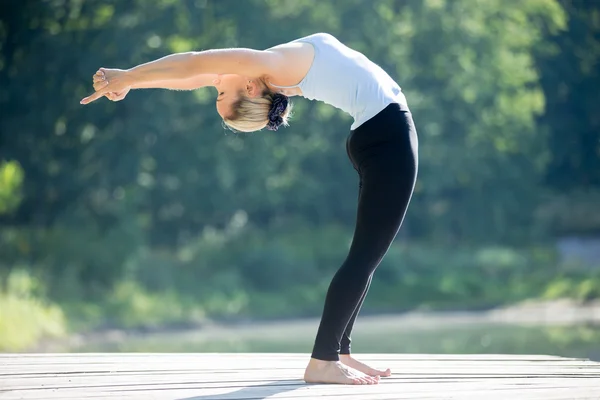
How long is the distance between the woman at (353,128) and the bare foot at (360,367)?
0.22 metres

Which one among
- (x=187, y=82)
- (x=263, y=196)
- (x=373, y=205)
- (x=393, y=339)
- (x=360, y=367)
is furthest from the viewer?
(x=263, y=196)

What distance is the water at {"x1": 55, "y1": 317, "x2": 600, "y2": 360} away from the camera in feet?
59.3

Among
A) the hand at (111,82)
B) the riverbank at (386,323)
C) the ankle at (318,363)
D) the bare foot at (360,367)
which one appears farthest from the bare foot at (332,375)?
the riverbank at (386,323)

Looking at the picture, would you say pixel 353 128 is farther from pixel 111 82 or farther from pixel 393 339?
pixel 393 339

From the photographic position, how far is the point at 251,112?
450 centimetres

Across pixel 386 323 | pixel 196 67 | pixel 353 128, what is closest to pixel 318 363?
pixel 353 128

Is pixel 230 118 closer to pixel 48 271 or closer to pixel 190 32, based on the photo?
pixel 48 271

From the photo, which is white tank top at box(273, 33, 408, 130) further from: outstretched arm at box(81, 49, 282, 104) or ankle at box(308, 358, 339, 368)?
ankle at box(308, 358, 339, 368)

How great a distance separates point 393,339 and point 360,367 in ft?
50.6

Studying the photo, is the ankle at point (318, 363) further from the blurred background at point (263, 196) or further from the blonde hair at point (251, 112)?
the blurred background at point (263, 196)

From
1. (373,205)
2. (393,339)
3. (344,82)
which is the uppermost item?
(393,339)

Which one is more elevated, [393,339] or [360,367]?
[393,339]

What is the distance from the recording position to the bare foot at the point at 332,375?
14.7 ft

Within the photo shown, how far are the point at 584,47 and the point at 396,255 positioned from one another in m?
10.4
